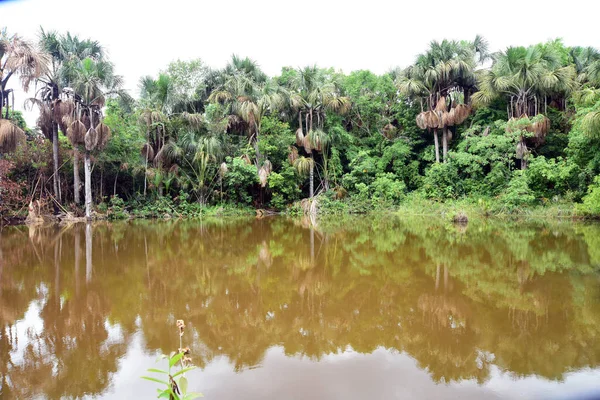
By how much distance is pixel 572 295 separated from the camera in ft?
16.8

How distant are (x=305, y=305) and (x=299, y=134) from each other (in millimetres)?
18709

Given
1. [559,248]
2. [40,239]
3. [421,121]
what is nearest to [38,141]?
[40,239]

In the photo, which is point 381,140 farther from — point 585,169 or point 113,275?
point 113,275

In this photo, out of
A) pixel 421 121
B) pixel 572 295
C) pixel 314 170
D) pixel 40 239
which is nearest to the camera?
pixel 572 295

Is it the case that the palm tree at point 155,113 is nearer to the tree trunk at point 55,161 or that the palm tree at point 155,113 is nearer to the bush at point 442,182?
the tree trunk at point 55,161

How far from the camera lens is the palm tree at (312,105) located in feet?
73.4

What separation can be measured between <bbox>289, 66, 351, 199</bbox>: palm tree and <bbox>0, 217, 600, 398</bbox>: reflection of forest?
13800mm

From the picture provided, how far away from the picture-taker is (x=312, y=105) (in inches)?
902

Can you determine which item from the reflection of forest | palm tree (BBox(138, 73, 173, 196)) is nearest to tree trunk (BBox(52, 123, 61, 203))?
palm tree (BBox(138, 73, 173, 196))

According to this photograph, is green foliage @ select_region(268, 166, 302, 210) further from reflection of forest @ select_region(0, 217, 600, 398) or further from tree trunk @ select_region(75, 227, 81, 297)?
reflection of forest @ select_region(0, 217, 600, 398)

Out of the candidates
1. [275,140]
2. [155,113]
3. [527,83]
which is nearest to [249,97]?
[275,140]

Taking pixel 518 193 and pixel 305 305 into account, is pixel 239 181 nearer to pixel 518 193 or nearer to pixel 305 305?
pixel 518 193

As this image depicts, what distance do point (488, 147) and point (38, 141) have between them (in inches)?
863

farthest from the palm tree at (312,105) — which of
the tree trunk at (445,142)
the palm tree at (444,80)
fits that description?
the tree trunk at (445,142)
